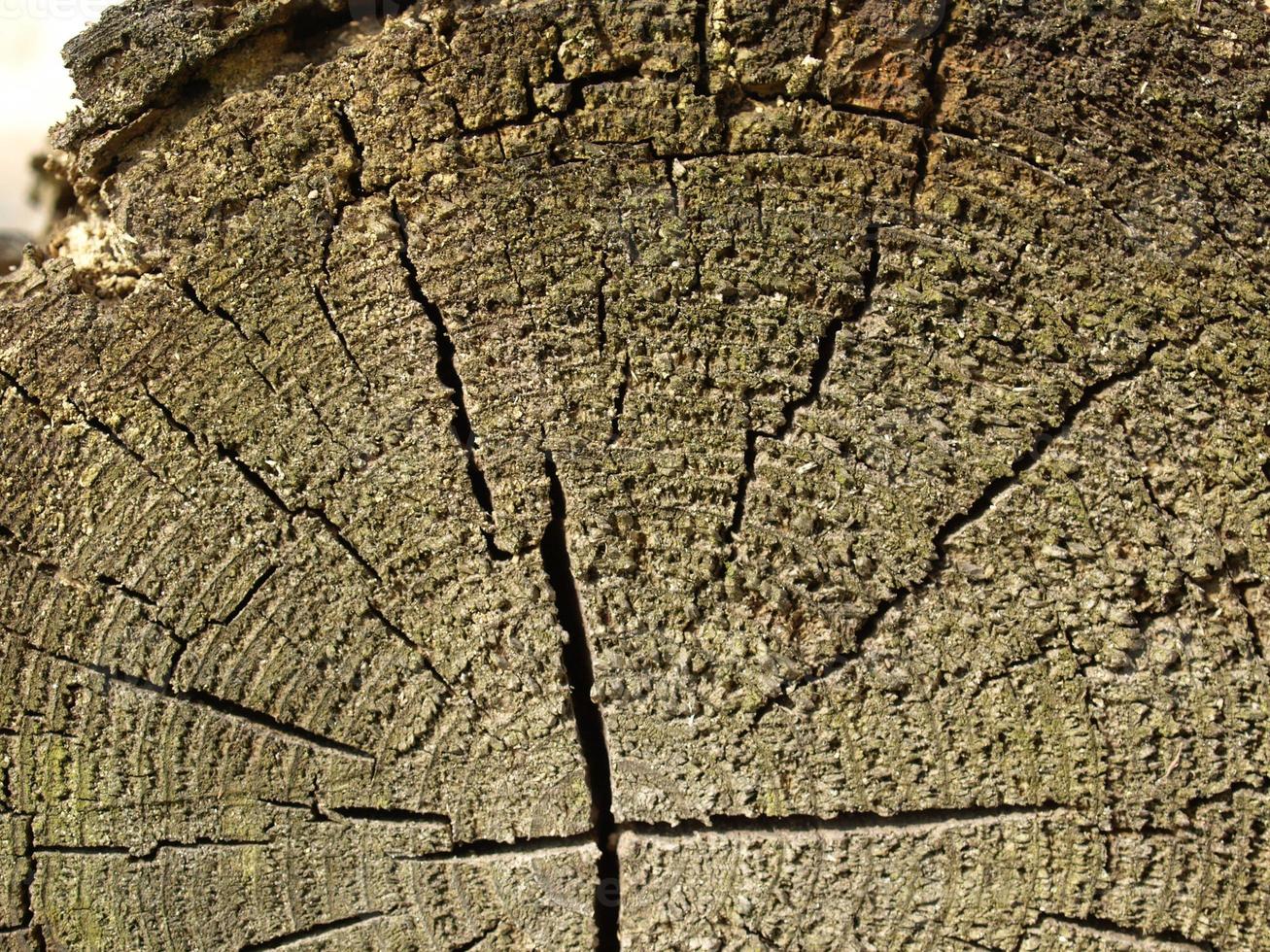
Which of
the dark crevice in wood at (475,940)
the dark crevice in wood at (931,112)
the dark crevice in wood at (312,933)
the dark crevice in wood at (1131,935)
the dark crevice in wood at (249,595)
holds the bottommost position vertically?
the dark crevice in wood at (1131,935)

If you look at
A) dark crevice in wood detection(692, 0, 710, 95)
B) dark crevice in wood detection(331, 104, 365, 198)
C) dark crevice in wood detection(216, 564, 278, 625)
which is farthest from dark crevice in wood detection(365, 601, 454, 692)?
dark crevice in wood detection(692, 0, 710, 95)

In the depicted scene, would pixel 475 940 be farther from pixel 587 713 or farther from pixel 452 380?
pixel 452 380

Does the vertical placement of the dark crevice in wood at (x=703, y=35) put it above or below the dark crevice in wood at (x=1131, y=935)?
above

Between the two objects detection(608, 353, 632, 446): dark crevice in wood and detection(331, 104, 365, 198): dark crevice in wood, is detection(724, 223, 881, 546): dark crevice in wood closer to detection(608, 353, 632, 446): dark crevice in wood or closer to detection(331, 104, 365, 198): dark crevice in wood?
detection(608, 353, 632, 446): dark crevice in wood

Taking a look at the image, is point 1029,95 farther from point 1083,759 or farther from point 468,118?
point 1083,759

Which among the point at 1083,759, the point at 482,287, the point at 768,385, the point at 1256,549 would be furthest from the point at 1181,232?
the point at 482,287

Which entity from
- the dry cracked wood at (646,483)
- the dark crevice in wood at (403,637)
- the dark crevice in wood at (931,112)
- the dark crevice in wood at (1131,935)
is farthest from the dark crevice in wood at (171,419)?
the dark crevice in wood at (1131,935)

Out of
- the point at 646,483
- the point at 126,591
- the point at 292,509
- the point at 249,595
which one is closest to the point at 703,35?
the point at 646,483

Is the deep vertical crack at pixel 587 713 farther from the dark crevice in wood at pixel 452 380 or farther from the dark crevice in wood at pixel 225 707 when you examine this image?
the dark crevice in wood at pixel 225 707
